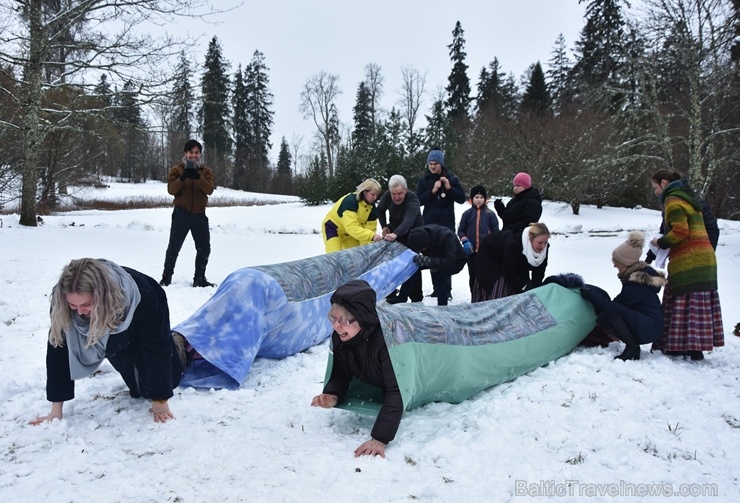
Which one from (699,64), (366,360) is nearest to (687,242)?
(366,360)

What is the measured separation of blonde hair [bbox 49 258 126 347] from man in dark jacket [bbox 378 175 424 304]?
3.25 m

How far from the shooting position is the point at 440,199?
6121 mm

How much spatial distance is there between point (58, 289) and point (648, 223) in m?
18.8

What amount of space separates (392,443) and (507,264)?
9.47 feet

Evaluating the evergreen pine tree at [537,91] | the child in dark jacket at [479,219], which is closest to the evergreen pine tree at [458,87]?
the evergreen pine tree at [537,91]

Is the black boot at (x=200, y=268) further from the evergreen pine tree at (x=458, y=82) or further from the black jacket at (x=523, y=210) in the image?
the evergreen pine tree at (x=458, y=82)

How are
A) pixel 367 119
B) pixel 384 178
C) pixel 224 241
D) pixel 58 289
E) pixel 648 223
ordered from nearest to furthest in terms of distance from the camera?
pixel 58 289 → pixel 224 241 → pixel 648 223 → pixel 384 178 → pixel 367 119

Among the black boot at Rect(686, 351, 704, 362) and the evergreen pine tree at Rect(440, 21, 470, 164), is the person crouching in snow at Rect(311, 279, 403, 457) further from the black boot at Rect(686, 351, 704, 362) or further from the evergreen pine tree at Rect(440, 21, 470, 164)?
the evergreen pine tree at Rect(440, 21, 470, 164)

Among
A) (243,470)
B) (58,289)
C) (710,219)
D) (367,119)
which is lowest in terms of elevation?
(243,470)

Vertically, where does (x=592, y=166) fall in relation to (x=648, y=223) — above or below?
above

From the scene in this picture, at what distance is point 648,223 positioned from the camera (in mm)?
17344

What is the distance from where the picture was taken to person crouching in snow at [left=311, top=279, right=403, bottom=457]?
245 centimetres

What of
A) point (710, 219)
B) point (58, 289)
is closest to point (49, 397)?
point (58, 289)

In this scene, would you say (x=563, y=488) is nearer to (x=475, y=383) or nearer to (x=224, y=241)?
(x=475, y=383)
